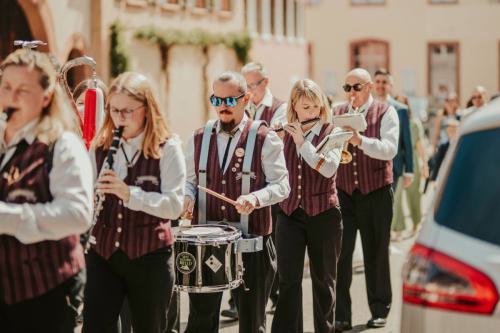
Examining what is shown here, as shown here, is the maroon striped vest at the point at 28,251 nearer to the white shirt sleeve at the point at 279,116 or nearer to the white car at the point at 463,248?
the white car at the point at 463,248

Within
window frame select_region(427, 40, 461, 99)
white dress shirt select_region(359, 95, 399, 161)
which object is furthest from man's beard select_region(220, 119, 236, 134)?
window frame select_region(427, 40, 461, 99)

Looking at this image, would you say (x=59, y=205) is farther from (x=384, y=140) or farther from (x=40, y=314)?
(x=384, y=140)

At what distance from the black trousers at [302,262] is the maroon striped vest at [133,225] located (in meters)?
2.06

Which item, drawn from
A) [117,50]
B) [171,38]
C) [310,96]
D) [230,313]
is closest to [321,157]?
[310,96]

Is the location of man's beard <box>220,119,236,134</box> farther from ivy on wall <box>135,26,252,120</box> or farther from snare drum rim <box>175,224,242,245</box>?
ivy on wall <box>135,26,252,120</box>

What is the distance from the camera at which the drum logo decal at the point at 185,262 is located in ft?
21.4

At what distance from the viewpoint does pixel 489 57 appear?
46125 mm

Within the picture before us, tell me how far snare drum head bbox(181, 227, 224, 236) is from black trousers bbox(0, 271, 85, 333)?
A: 178 centimetres

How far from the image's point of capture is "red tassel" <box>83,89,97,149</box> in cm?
773

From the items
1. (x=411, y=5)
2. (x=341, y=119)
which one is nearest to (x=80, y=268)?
(x=341, y=119)

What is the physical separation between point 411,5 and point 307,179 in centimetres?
3931

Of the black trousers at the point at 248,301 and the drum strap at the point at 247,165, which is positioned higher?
the drum strap at the point at 247,165

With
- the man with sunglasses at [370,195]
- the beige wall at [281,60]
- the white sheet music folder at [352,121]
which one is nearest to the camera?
the white sheet music folder at [352,121]

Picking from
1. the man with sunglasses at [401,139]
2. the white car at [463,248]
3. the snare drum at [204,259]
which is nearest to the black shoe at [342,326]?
the man with sunglasses at [401,139]
